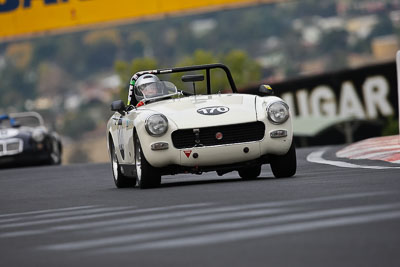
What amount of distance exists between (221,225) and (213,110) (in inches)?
182

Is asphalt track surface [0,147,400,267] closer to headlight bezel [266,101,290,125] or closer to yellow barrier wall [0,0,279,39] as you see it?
headlight bezel [266,101,290,125]

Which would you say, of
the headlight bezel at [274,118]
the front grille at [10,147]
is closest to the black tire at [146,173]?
the headlight bezel at [274,118]

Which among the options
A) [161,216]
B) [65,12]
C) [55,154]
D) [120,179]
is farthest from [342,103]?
[161,216]

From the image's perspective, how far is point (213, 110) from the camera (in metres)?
11.1

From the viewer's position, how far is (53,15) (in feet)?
153

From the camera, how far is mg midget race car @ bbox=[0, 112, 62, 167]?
2470cm

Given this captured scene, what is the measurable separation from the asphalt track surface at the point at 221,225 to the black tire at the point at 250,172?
1291mm

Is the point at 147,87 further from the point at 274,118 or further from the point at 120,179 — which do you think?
the point at 274,118

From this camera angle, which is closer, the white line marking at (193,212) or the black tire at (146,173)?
the white line marking at (193,212)

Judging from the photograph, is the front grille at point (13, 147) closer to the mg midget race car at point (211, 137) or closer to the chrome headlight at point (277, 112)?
the mg midget race car at point (211, 137)

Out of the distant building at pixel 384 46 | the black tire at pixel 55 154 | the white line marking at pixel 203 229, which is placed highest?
the distant building at pixel 384 46

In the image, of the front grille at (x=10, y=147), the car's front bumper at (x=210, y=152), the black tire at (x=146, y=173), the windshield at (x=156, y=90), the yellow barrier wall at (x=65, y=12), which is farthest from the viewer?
the yellow barrier wall at (x=65, y=12)

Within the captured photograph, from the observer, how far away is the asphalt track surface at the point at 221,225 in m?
5.31

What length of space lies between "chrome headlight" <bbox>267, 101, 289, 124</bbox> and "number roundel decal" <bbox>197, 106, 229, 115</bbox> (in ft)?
1.40
